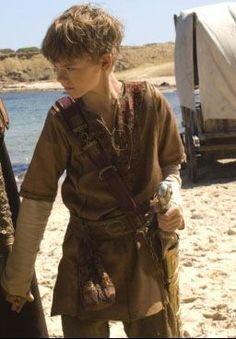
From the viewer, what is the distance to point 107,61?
8.02 feet

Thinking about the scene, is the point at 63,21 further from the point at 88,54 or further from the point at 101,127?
the point at 101,127

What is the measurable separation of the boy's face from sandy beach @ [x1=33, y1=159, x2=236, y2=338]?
2.14 m

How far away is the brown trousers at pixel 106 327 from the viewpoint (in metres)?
2.50

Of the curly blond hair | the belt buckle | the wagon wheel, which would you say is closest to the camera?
the curly blond hair

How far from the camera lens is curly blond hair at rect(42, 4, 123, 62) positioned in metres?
2.29

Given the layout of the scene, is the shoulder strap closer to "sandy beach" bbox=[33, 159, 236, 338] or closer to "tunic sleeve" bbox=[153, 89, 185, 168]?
"tunic sleeve" bbox=[153, 89, 185, 168]

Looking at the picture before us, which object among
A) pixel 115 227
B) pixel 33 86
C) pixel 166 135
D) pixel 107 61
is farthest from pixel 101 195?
pixel 33 86

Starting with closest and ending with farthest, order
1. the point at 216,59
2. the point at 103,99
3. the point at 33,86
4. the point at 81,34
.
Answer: the point at 81,34 < the point at 103,99 < the point at 216,59 < the point at 33,86

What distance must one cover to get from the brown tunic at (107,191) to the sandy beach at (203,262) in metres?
1.60

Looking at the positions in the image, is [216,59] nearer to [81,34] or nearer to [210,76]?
[210,76]

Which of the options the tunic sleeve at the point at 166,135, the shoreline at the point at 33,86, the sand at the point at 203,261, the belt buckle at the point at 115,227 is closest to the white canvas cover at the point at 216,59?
the sand at the point at 203,261

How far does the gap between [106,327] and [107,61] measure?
103 cm

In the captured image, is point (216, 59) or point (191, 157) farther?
point (191, 157)

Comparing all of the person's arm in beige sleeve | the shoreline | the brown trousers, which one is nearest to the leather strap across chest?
the person's arm in beige sleeve
